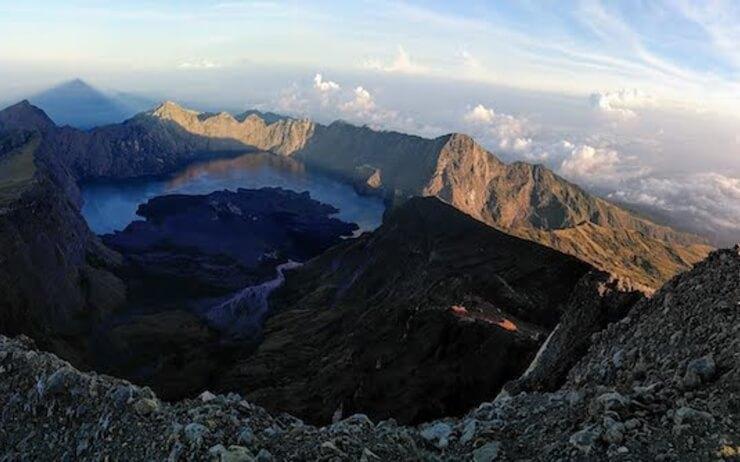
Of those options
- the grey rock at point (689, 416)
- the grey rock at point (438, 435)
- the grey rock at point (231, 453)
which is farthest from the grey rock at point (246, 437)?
the grey rock at point (689, 416)

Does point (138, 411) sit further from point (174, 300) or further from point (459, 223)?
point (174, 300)

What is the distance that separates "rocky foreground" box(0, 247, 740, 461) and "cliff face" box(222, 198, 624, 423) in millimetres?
34486

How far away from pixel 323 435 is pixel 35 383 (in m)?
14.1

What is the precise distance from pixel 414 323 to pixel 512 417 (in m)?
66.4

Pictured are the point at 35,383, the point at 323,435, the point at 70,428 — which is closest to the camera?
the point at 323,435

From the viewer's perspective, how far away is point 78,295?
146m

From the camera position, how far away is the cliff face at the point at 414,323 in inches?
2640

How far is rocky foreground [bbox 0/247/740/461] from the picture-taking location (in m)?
15.7

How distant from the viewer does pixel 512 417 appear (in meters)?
21.3

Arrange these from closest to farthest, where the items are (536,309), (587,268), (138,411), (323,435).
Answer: (323,435) → (138,411) → (536,309) → (587,268)

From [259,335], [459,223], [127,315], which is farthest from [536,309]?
[127,315]

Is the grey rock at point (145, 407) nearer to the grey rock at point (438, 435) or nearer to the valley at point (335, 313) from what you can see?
the grey rock at point (438, 435)

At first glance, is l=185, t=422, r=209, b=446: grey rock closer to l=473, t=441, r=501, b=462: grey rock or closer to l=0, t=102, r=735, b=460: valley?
l=0, t=102, r=735, b=460: valley

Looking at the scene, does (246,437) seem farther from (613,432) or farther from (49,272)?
(49,272)
